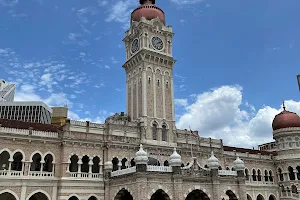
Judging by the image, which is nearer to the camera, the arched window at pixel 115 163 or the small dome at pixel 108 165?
the small dome at pixel 108 165

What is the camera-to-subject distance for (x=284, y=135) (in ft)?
156

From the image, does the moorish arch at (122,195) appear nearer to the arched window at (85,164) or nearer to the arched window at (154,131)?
the arched window at (85,164)

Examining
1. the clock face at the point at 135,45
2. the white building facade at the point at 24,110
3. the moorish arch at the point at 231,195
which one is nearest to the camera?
the moorish arch at the point at 231,195

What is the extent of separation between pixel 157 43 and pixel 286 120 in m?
23.2

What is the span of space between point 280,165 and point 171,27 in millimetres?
25954

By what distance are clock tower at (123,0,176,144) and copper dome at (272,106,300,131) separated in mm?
18985

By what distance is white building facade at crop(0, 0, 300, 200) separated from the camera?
92.2ft

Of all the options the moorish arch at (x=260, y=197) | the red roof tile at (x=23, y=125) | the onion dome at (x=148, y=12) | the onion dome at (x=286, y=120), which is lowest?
the moorish arch at (x=260, y=197)

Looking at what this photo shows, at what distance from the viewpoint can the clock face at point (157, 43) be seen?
41.4 meters

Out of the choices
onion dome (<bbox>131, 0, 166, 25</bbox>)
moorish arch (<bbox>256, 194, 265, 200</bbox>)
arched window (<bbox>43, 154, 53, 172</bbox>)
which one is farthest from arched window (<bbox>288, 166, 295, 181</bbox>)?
arched window (<bbox>43, 154, 53, 172</bbox>)

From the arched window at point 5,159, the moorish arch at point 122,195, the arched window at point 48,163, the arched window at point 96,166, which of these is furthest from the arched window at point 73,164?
the arched window at point 5,159

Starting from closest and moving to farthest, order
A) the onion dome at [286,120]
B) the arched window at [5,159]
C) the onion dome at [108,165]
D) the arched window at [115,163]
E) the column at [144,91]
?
the arched window at [5,159]
the onion dome at [108,165]
the arched window at [115,163]
the column at [144,91]
the onion dome at [286,120]

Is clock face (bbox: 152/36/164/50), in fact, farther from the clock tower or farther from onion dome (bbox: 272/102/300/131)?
onion dome (bbox: 272/102/300/131)

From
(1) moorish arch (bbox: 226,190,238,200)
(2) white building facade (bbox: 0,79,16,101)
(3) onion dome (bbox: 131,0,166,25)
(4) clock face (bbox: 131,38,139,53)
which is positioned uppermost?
(2) white building facade (bbox: 0,79,16,101)
